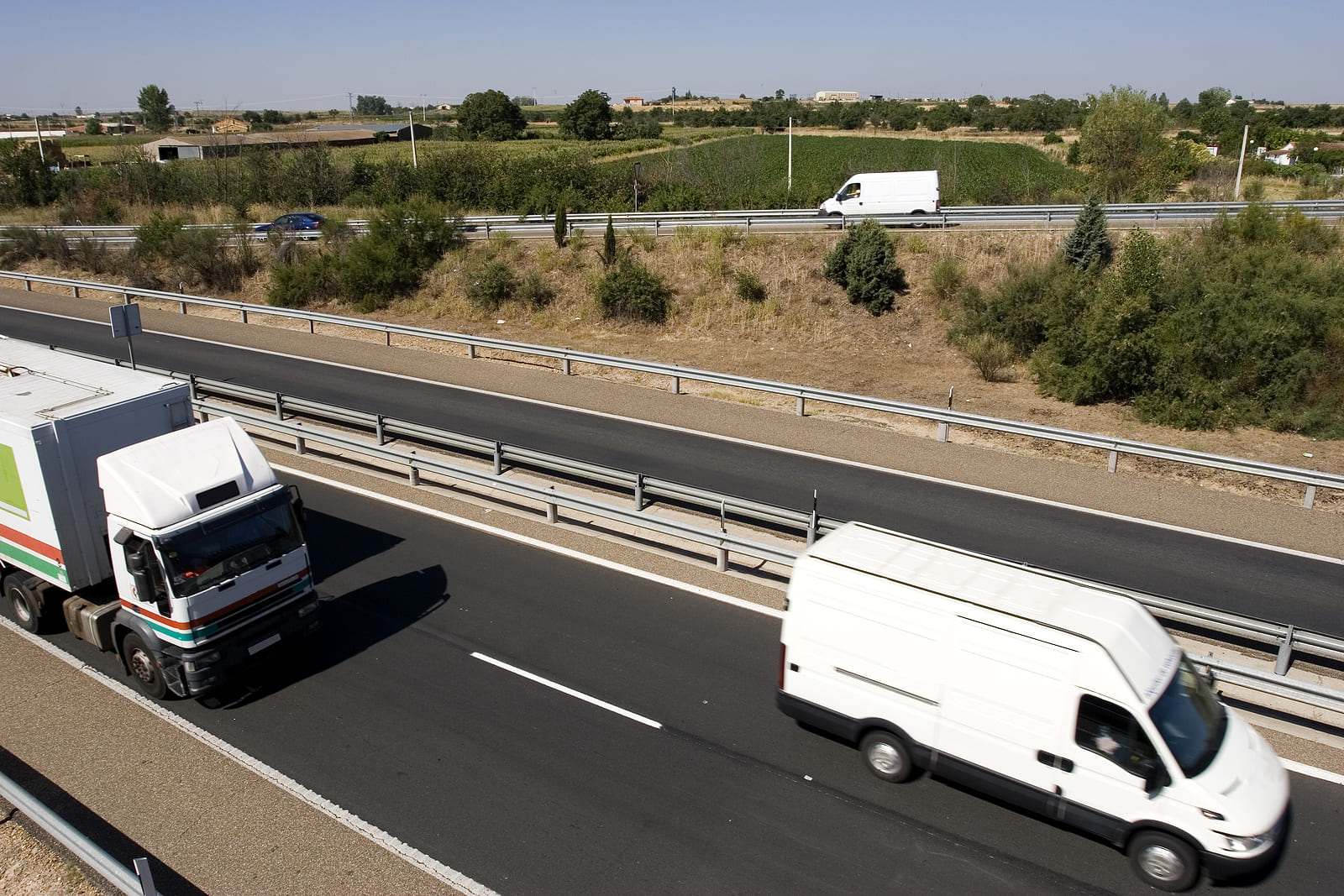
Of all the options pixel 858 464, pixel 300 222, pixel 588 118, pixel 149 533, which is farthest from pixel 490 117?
pixel 149 533

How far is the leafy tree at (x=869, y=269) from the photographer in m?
28.8

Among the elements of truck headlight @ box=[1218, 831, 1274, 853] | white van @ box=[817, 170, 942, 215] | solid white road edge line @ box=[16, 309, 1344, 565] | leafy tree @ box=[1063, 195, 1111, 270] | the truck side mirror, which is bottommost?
solid white road edge line @ box=[16, 309, 1344, 565]

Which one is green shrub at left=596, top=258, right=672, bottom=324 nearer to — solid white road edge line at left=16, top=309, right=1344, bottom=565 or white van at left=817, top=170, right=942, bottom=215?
white van at left=817, top=170, right=942, bottom=215

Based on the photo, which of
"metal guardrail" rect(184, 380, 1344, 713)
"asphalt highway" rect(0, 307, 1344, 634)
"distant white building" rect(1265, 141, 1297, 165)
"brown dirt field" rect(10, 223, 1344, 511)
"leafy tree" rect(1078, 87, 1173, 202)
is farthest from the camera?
"distant white building" rect(1265, 141, 1297, 165)

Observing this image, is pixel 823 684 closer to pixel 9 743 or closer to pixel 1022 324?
pixel 9 743

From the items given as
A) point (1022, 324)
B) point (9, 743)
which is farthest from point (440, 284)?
point (9, 743)

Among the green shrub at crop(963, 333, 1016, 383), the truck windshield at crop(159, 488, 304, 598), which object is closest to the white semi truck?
the truck windshield at crop(159, 488, 304, 598)

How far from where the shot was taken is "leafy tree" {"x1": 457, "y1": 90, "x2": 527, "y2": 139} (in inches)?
3383

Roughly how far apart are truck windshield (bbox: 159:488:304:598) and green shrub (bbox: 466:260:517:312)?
75.0ft

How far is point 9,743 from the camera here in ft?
29.0

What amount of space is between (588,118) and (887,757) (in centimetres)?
8397

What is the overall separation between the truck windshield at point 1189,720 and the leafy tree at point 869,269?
22170 millimetres

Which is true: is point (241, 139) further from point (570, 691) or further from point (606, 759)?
point (606, 759)

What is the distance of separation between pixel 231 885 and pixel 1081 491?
1344 centimetres
